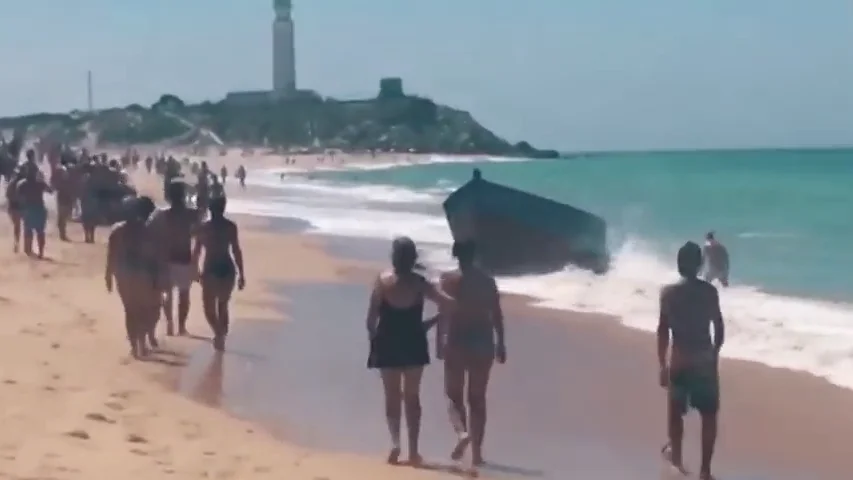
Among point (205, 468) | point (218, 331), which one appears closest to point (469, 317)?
point (205, 468)

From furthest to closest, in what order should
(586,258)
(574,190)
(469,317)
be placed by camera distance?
(574,190), (586,258), (469,317)

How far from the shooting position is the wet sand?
7.38m

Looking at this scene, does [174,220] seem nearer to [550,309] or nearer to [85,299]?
[85,299]

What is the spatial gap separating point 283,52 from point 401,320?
123 m

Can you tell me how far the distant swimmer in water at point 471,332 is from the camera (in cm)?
681

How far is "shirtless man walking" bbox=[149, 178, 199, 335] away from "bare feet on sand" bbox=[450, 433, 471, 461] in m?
3.63

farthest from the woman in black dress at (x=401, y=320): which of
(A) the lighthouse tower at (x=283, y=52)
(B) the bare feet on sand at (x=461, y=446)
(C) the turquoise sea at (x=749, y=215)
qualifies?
(A) the lighthouse tower at (x=283, y=52)

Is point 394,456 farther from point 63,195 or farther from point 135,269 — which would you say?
point 63,195

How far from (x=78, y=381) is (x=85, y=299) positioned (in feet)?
14.6

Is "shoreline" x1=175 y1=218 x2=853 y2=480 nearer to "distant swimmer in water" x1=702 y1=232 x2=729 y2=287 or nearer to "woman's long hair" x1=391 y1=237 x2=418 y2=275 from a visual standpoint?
"woman's long hair" x1=391 y1=237 x2=418 y2=275

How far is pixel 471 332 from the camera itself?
6.84 metres

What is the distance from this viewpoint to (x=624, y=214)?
4212 centimetres

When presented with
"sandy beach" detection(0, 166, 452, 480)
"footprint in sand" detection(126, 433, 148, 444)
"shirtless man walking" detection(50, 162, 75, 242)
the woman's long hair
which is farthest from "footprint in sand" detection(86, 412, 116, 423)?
"shirtless man walking" detection(50, 162, 75, 242)

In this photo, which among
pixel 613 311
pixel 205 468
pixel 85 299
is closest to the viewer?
pixel 205 468
